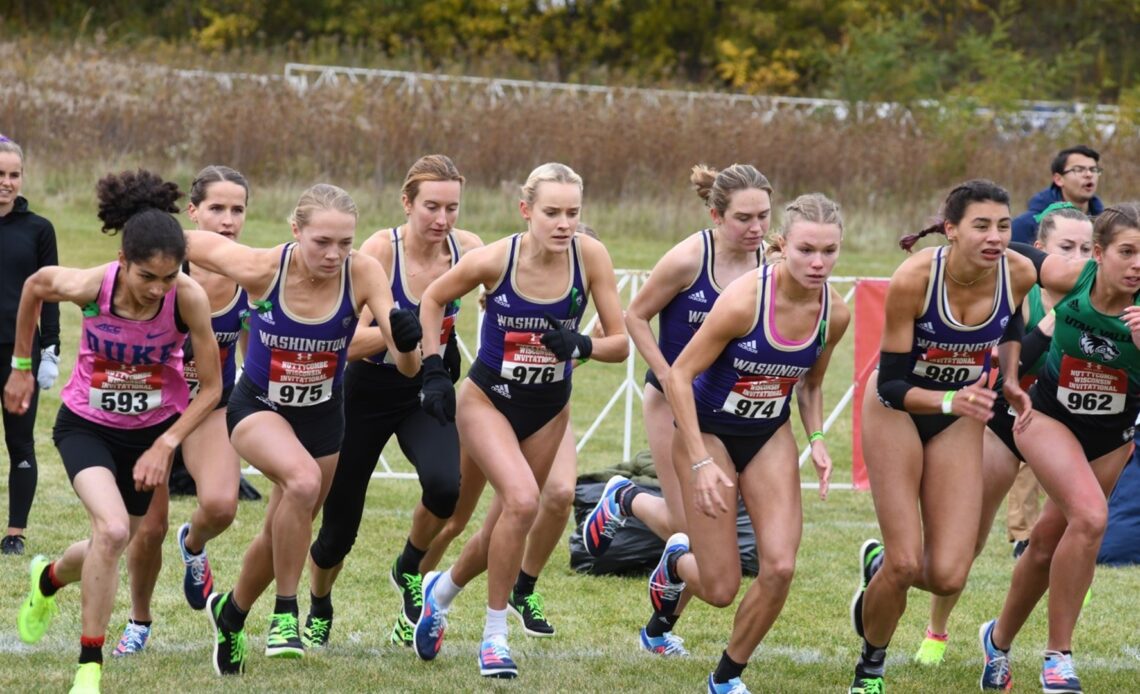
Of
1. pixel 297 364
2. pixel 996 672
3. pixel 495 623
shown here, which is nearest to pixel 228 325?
pixel 297 364

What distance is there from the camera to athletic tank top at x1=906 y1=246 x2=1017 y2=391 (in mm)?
5949

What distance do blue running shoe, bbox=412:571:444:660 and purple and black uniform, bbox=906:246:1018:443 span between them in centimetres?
208

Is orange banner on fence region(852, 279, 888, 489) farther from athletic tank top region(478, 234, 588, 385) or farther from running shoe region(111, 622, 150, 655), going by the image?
running shoe region(111, 622, 150, 655)

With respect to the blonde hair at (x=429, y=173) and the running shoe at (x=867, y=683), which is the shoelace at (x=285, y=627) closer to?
the blonde hair at (x=429, y=173)

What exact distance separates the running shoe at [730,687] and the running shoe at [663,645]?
0.99m

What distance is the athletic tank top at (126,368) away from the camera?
5828 millimetres

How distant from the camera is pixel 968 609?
8125 mm

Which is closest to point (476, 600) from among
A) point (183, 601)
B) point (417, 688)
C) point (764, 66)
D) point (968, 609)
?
point (183, 601)

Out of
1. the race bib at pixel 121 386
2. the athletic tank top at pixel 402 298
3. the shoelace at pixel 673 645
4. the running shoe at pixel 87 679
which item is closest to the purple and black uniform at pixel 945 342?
the shoelace at pixel 673 645

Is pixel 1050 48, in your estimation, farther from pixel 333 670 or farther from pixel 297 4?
pixel 333 670

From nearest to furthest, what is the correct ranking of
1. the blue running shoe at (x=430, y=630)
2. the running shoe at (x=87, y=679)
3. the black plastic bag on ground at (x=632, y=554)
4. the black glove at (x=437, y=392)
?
the running shoe at (x=87, y=679)
the black glove at (x=437, y=392)
the blue running shoe at (x=430, y=630)
the black plastic bag on ground at (x=632, y=554)

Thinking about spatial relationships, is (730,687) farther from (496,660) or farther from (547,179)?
(547,179)

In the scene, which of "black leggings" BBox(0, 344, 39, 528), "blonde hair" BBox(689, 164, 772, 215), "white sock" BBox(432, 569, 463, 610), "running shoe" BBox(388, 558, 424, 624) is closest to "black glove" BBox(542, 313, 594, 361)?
"blonde hair" BBox(689, 164, 772, 215)

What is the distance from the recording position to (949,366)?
6055mm
